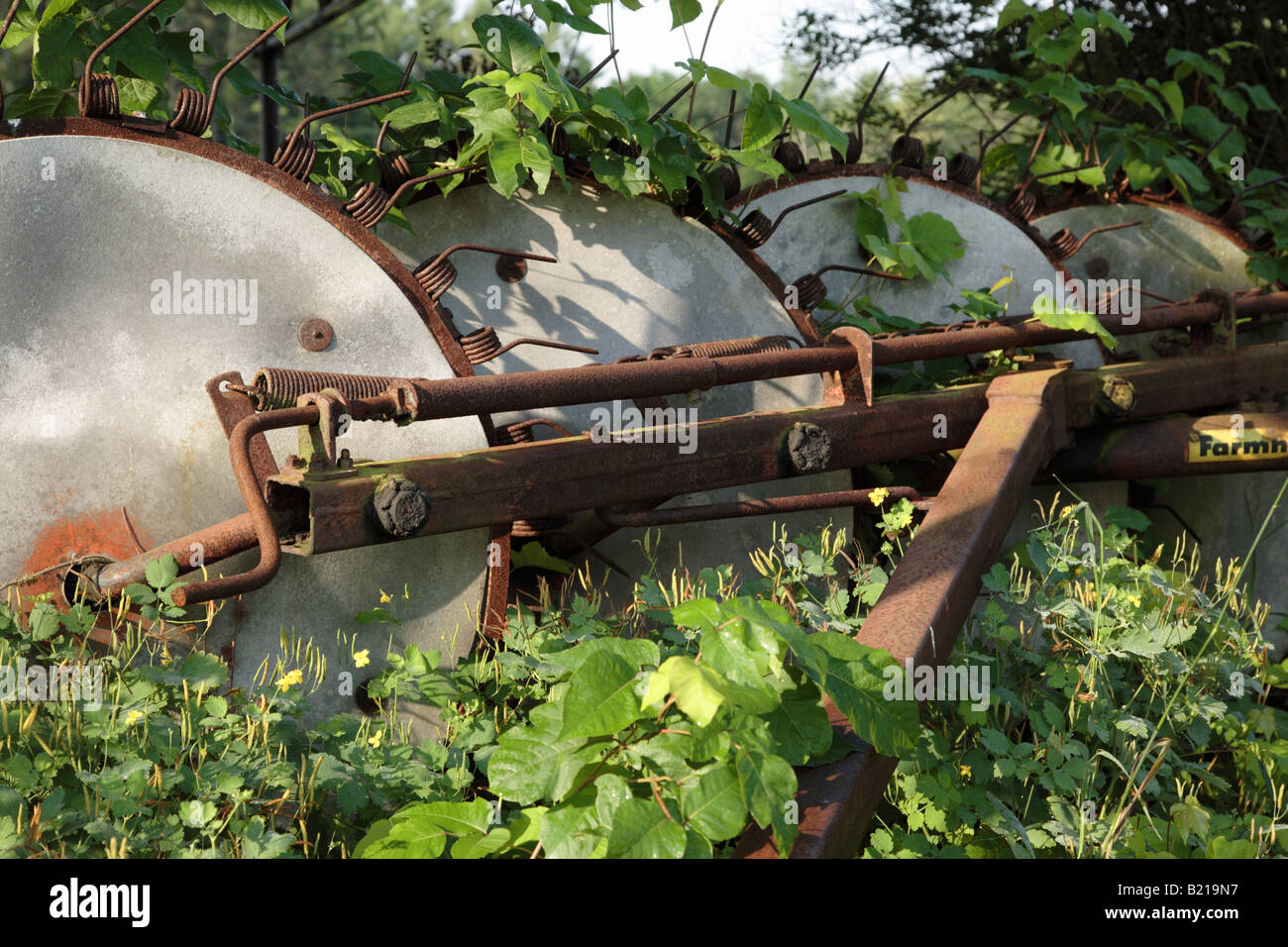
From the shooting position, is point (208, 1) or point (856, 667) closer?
point (856, 667)

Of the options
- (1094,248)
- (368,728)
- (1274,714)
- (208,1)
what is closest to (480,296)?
(208,1)

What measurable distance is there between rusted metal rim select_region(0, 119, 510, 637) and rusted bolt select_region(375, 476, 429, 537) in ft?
1.36

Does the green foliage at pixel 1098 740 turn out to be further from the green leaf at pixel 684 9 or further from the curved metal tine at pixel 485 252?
the green leaf at pixel 684 9

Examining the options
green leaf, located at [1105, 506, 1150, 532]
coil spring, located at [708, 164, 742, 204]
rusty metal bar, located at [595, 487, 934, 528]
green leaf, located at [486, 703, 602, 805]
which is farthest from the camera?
coil spring, located at [708, 164, 742, 204]

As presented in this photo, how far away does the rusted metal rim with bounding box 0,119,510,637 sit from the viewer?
7.70 ft

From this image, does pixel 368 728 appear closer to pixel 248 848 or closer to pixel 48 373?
pixel 248 848

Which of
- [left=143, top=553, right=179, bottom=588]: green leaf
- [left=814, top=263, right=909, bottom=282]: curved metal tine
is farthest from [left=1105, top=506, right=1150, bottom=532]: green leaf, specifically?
[left=143, top=553, right=179, bottom=588]: green leaf

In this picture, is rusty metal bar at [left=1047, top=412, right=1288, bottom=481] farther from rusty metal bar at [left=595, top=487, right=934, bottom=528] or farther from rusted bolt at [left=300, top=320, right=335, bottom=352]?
rusted bolt at [left=300, top=320, right=335, bottom=352]

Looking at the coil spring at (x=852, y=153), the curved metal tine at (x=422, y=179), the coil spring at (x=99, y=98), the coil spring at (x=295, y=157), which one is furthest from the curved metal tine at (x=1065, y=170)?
the coil spring at (x=99, y=98)

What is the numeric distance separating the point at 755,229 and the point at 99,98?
1.78 meters

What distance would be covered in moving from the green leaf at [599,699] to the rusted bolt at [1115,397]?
2281mm

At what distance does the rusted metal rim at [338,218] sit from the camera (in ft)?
7.70

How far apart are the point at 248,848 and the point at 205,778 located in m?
0.19

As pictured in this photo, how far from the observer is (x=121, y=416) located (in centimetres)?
237
